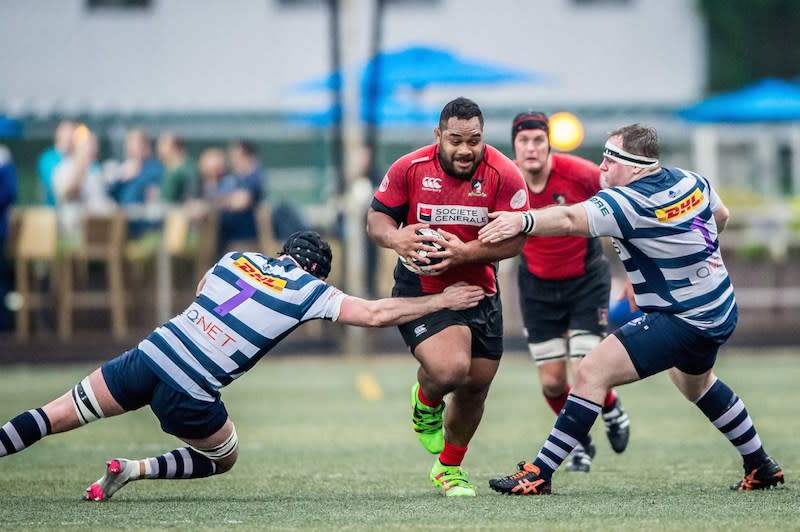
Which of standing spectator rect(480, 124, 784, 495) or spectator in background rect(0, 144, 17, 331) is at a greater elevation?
standing spectator rect(480, 124, 784, 495)

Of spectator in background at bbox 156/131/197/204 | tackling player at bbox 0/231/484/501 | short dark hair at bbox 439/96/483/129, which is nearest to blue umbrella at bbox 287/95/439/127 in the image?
spectator in background at bbox 156/131/197/204

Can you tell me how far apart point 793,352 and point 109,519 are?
1450cm

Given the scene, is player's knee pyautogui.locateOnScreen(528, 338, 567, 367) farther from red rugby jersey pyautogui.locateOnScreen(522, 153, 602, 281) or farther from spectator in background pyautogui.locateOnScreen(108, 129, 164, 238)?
spectator in background pyautogui.locateOnScreen(108, 129, 164, 238)

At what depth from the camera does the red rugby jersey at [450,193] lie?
7809 mm

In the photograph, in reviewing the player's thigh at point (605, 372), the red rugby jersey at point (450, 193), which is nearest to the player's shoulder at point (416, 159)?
the red rugby jersey at point (450, 193)

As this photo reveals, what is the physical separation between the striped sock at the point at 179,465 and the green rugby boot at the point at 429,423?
123 cm

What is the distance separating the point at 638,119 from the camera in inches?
1075

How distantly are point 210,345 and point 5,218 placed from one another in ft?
36.3

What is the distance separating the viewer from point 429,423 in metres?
8.29

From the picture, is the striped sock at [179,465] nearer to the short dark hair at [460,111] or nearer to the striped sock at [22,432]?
the striped sock at [22,432]

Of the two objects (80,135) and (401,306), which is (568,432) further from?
(80,135)

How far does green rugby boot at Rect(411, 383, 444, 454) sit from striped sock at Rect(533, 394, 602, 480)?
85 centimetres

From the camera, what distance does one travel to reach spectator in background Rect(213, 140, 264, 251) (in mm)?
17889

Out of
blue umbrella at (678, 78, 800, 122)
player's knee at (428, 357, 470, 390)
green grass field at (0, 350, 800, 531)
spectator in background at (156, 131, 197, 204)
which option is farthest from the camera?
blue umbrella at (678, 78, 800, 122)
